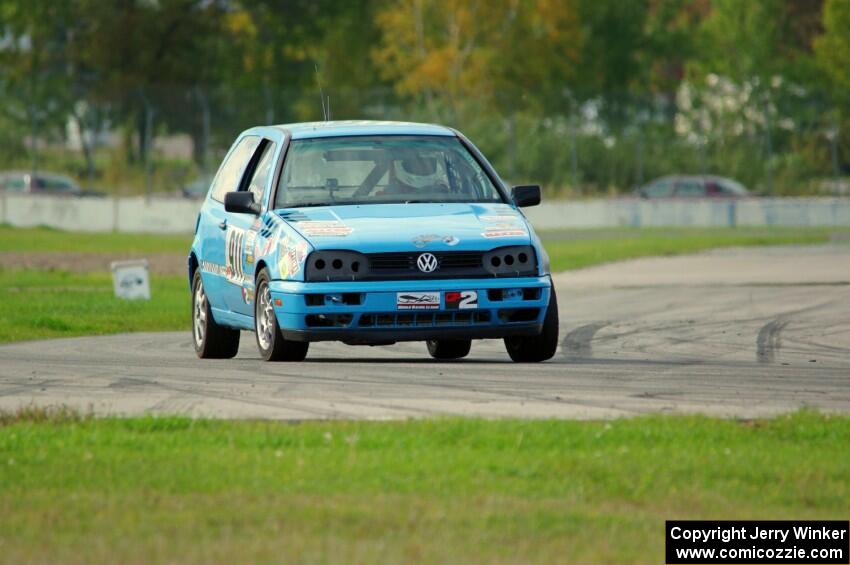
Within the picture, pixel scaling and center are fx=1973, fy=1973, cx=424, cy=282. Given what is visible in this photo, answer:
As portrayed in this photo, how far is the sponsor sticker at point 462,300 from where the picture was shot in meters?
13.0

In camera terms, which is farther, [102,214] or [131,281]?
[102,214]

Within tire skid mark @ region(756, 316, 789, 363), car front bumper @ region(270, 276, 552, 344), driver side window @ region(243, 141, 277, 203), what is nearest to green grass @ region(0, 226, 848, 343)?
driver side window @ region(243, 141, 277, 203)

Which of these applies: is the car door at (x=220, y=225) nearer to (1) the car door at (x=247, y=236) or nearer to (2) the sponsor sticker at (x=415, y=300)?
(1) the car door at (x=247, y=236)

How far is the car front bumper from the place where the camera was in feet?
42.4

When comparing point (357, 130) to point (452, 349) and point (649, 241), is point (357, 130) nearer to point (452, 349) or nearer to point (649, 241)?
point (452, 349)

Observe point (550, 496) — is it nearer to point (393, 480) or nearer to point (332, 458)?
point (393, 480)

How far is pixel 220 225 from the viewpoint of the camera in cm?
1488

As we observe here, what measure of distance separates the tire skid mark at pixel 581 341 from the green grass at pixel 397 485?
16.5 feet

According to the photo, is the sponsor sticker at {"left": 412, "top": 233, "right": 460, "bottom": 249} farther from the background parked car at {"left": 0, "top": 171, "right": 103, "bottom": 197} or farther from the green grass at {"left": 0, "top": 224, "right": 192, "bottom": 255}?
the background parked car at {"left": 0, "top": 171, "right": 103, "bottom": 197}

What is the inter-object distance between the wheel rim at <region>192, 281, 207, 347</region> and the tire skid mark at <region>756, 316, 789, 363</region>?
4.20 metres

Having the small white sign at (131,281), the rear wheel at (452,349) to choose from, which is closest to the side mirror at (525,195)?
the rear wheel at (452,349)

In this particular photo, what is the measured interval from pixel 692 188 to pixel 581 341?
3425 cm

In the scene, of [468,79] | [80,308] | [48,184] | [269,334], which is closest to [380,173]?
[269,334]

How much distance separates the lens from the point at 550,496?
7867mm
